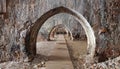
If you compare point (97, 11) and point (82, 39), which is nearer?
point (97, 11)

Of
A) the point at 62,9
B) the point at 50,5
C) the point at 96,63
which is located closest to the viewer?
the point at 96,63

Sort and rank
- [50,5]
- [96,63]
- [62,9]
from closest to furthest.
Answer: [96,63] → [50,5] → [62,9]

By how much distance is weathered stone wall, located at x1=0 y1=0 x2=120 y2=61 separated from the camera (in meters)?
8.02

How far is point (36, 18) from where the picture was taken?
8.34m

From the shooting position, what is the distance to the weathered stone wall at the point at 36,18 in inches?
316

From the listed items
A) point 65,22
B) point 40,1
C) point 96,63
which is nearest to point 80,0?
point 40,1

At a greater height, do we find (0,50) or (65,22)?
(65,22)

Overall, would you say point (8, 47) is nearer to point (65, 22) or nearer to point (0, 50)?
point (0, 50)

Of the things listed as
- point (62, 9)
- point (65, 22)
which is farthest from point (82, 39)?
point (62, 9)

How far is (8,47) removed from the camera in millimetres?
8664

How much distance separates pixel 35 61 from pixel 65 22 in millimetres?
7497

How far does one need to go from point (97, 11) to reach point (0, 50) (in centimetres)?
365

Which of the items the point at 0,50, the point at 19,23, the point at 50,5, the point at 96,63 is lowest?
the point at 96,63

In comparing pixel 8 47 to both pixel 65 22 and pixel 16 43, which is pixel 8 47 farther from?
pixel 65 22
